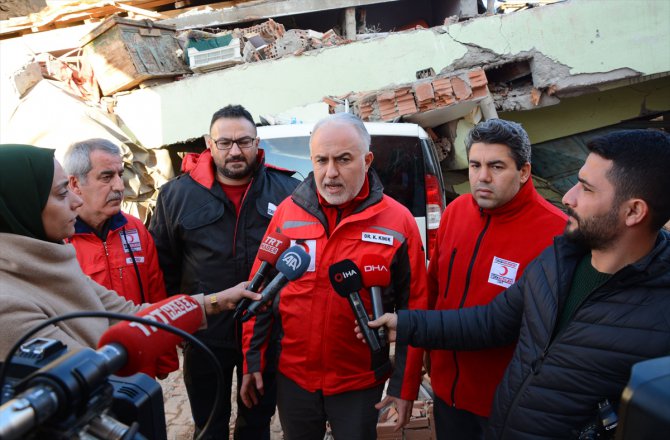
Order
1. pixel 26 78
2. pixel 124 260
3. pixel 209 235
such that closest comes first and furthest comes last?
pixel 124 260
pixel 209 235
pixel 26 78

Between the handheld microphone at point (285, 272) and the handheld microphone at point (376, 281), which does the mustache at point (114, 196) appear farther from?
the handheld microphone at point (376, 281)

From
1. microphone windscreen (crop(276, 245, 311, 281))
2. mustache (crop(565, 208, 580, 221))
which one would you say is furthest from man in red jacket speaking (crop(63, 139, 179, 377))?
mustache (crop(565, 208, 580, 221))

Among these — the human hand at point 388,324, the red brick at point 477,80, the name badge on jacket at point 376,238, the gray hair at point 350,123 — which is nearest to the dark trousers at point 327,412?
the human hand at point 388,324

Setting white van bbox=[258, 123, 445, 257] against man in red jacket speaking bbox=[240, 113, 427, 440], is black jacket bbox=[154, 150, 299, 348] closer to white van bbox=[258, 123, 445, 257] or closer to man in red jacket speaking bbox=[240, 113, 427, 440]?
man in red jacket speaking bbox=[240, 113, 427, 440]

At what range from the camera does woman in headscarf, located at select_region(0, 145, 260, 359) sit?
1.38 metres

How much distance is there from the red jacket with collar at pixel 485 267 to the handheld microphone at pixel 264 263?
807 mm

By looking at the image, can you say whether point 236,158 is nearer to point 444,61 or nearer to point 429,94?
point 429,94

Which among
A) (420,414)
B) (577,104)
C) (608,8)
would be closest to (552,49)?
(608,8)

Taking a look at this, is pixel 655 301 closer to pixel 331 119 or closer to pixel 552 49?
pixel 331 119

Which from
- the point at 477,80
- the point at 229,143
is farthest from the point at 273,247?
the point at 477,80

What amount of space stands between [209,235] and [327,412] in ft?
3.75

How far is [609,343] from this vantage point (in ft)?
4.90

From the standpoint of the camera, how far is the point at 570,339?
1577mm

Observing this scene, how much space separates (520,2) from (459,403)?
30.0ft
